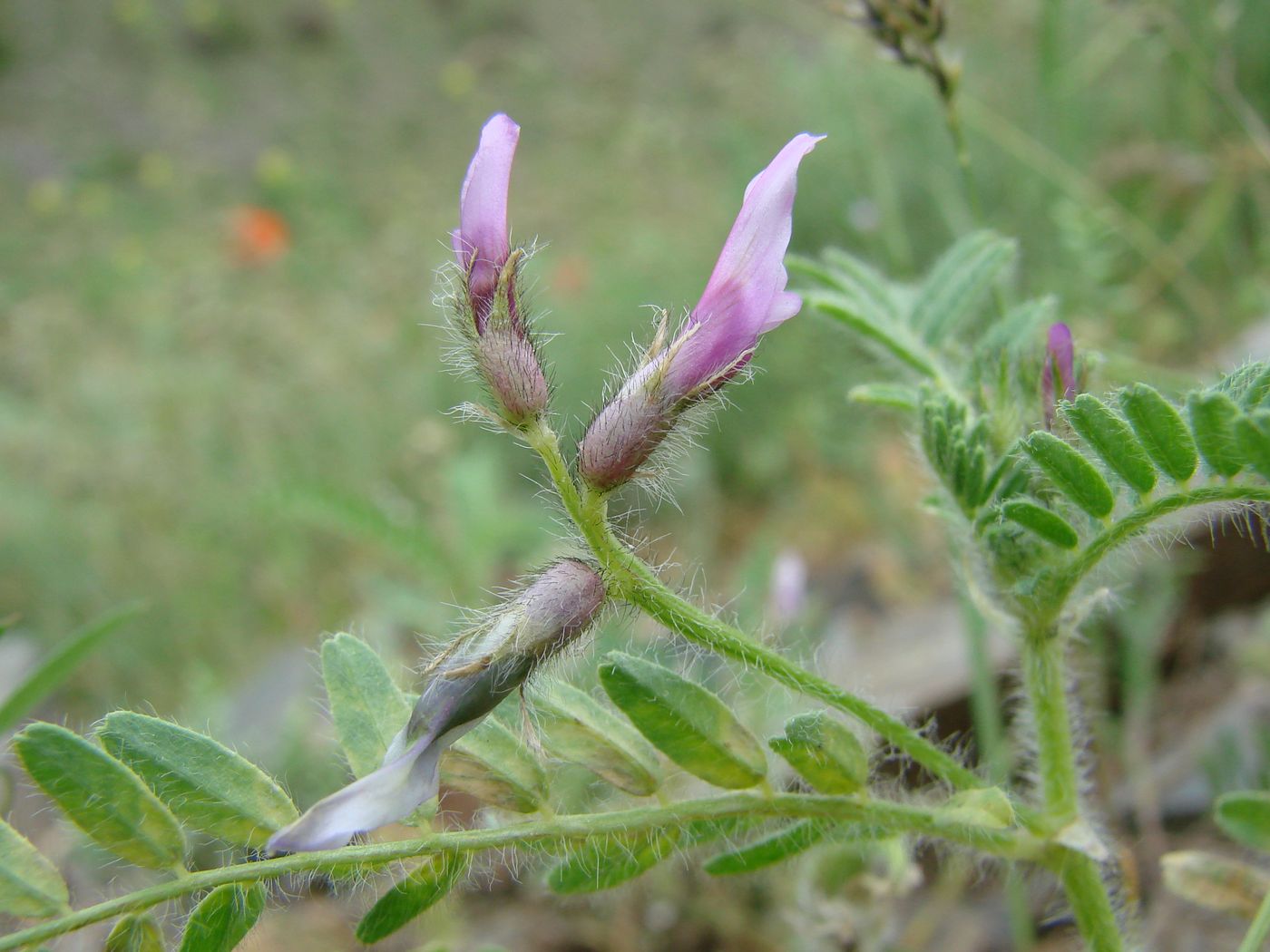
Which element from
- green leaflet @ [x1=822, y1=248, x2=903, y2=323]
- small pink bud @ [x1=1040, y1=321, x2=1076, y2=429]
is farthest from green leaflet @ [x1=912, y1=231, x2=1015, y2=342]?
small pink bud @ [x1=1040, y1=321, x2=1076, y2=429]

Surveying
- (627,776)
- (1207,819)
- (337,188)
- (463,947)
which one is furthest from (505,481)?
(337,188)

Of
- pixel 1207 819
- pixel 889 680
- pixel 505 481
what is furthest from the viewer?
pixel 505 481

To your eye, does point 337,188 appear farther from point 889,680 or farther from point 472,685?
point 472,685

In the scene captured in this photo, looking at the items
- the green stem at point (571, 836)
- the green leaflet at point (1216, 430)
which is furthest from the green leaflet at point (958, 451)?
the green stem at point (571, 836)

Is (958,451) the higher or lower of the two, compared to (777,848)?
higher

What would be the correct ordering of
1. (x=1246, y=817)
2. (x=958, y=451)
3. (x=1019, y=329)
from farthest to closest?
(x=1019, y=329) < (x=1246, y=817) < (x=958, y=451)

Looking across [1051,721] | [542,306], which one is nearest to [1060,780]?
[1051,721]

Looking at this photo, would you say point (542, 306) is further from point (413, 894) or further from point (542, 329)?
point (413, 894)

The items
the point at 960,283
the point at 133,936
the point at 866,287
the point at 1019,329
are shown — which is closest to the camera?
the point at 133,936
